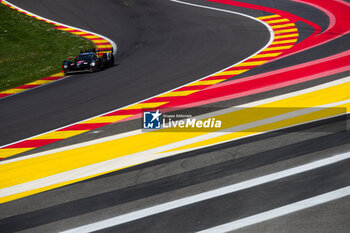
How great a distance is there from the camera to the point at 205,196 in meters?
8.05

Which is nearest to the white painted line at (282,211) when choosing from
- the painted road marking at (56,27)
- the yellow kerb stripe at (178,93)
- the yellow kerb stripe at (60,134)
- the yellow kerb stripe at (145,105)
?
the yellow kerb stripe at (60,134)

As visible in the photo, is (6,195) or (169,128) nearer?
(6,195)

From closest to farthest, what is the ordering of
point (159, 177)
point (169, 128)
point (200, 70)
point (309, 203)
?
point (309, 203) < point (159, 177) < point (169, 128) < point (200, 70)

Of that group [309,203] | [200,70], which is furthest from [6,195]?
[200,70]

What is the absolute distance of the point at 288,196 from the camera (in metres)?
7.74

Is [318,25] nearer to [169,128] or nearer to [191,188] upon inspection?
[169,128]

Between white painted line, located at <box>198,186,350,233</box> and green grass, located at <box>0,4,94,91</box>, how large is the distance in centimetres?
1537

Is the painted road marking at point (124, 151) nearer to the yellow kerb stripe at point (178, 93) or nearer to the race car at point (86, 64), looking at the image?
the yellow kerb stripe at point (178, 93)

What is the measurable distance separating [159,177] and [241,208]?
2069mm

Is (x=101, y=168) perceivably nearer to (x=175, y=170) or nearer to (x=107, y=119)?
(x=175, y=170)

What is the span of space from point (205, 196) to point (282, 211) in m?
1.37

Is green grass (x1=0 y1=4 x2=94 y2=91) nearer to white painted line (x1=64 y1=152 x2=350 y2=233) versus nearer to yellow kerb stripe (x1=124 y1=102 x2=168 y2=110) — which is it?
yellow kerb stripe (x1=124 y1=102 x2=168 y2=110)

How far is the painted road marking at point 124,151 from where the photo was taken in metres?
9.80

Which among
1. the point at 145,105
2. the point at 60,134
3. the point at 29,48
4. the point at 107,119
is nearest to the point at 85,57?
the point at 145,105
